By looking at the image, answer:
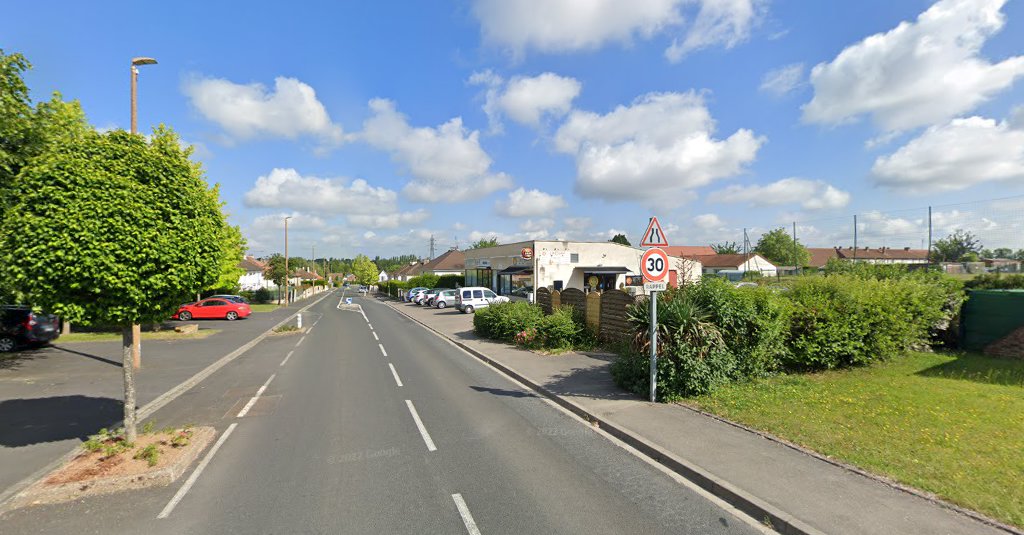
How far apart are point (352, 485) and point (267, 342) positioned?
16288 mm

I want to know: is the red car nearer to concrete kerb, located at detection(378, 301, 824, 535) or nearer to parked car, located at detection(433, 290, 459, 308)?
parked car, located at detection(433, 290, 459, 308)

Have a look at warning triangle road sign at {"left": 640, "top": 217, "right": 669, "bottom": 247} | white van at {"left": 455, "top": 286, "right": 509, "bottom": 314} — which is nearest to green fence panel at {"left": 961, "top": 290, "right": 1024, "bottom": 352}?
warning triangle road sign at {"left": 640, "top": 217, "right": 669, "bottom": 247}

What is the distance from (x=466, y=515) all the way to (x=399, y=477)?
1305 millimetres

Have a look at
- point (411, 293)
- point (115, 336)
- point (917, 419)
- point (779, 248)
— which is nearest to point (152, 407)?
point (917, 419)

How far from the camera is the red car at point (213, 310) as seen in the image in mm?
28109

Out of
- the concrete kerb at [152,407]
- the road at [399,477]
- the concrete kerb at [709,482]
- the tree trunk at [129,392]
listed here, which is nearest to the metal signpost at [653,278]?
the concrete kerb at [709,482]

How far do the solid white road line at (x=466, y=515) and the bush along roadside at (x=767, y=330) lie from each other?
4.79 m

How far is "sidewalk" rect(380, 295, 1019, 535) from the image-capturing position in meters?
4.23

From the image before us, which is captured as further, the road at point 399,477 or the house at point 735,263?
the house at point 735,263

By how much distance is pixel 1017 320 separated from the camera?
10.9 metres

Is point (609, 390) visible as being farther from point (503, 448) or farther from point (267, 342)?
point (267, 342)

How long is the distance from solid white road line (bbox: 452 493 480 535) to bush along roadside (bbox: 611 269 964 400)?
4.79 meters

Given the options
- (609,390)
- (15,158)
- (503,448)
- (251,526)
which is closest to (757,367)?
(609,390)

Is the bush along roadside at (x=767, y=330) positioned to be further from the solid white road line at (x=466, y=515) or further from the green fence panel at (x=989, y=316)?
the solid white road line at (x=466, y=515)
